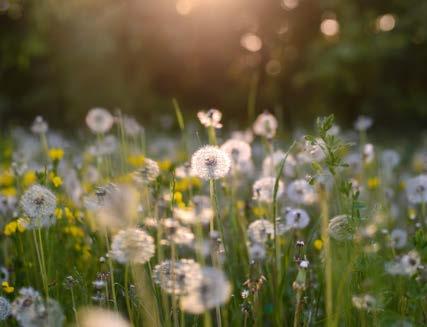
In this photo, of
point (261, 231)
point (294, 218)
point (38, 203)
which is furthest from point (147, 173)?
point (294, 218)

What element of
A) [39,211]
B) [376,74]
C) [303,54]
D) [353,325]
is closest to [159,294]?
[39,211]

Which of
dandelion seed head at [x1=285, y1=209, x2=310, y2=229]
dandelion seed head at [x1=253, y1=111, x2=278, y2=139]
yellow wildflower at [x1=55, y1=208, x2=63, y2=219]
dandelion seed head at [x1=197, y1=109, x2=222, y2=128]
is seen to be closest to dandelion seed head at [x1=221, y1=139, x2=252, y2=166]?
dandelion seed head at [x1=253, y1=111, x2=278, y2=139]

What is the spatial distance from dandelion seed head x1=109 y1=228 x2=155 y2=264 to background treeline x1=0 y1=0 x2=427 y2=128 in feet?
49.6

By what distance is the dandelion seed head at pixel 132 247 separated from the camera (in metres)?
1.37

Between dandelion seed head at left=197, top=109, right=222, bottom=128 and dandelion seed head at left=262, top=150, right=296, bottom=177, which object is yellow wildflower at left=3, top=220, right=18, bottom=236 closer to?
dandelion seed head at left=197, top=109, right=222, bottom=128

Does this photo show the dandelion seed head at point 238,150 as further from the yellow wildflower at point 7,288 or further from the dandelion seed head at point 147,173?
the yellow wildflower at point 7,288

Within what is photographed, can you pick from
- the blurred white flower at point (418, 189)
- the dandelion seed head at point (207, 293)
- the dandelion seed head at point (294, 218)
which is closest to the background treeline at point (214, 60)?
the blurred white flower at point (418, 189)

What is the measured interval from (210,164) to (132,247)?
533 millimetres

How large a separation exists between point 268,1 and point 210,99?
424cm

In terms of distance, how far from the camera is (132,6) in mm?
19109

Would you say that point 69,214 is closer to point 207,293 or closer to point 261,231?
point 261,231

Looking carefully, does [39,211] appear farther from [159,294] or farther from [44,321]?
[44,321]

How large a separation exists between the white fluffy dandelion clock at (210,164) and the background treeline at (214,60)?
14.8 meters

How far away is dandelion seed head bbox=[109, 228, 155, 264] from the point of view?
53.7 inches
